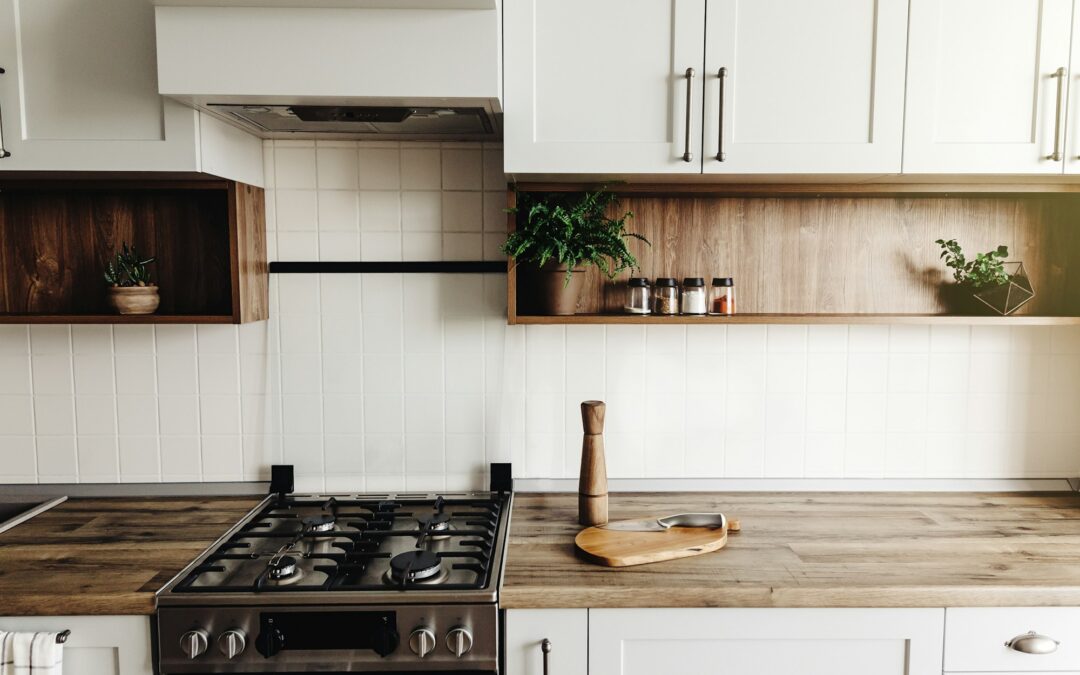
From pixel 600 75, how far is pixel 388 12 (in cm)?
48

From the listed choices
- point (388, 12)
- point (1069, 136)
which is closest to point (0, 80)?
point (388, 12)

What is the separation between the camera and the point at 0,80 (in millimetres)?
1608

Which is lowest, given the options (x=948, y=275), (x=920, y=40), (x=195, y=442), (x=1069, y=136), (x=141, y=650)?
(x=141, y=650)

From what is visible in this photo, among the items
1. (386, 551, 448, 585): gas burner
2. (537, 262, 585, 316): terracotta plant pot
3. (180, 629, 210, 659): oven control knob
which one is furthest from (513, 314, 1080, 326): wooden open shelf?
(180, 629, 210, 659): oven control knob

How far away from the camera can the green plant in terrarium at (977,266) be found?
191 centimetres

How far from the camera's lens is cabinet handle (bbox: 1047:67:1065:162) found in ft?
5.37

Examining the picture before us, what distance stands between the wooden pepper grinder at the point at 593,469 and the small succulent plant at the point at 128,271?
121 centimetres

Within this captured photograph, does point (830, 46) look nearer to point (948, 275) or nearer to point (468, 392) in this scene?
point (948, 275)

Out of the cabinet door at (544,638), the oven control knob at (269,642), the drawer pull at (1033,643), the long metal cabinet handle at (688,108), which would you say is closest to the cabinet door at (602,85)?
the long metal cabinet handle at (688,108)

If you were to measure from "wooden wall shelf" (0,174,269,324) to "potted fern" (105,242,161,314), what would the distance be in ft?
0.20

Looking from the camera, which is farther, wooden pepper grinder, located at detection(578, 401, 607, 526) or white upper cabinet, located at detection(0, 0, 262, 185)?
wooden pepper grinder, located at detection(578, 401, 607, 526)

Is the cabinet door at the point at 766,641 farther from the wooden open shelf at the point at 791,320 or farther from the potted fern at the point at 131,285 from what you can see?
the potted fern at the point at 131,285

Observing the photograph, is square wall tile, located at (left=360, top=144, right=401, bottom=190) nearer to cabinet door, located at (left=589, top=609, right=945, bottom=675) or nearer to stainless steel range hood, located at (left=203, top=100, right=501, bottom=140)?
stainless steel range hood, located at (left=203, top=100, right=501, bottom=140)

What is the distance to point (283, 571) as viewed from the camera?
59.2 inches
